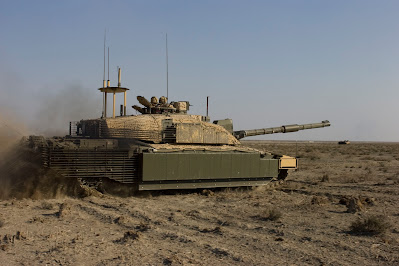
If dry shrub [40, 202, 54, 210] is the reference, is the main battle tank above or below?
above

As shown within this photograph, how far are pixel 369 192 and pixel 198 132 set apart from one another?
251 inches

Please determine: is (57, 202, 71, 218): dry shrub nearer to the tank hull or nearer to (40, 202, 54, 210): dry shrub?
(40, 202, 54, 210): dry shrub

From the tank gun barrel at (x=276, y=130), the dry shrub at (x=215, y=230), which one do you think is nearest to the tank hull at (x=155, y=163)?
the tank gun barrel at (x=276, y=130)

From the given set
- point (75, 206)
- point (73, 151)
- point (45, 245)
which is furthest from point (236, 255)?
point (73, 151)

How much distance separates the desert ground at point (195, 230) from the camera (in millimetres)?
6098

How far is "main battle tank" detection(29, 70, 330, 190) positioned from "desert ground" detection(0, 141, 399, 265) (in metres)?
0.70

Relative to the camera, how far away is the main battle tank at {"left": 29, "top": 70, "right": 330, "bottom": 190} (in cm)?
1124

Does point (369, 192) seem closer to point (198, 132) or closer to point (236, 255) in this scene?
point (198, 132)

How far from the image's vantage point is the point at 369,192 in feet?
45.8

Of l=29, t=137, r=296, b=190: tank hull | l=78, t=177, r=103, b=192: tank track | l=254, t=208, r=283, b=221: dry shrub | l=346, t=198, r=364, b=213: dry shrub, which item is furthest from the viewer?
l=78, t=177, r=103, b=192: tank track

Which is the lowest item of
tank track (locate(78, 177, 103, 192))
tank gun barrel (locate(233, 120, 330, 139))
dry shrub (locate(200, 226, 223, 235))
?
dry shrub (locate(200, 226, 223, 235))

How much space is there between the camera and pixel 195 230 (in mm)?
8039

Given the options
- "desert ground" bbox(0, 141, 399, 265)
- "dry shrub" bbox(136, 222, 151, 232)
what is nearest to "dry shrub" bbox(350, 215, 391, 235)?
"desert ground" bbox(0, 141, 399, 265)

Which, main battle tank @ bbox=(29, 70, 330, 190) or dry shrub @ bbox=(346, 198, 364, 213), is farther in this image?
main battle tank @ bbox=(29, 70, 330, 190)
